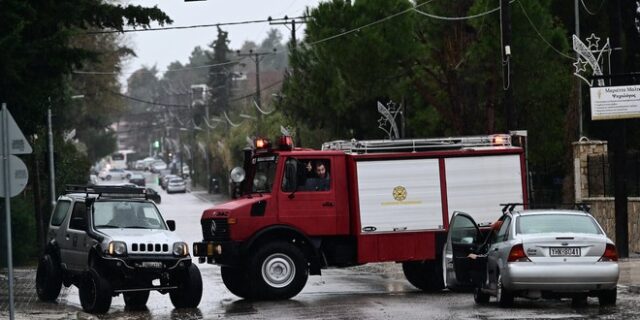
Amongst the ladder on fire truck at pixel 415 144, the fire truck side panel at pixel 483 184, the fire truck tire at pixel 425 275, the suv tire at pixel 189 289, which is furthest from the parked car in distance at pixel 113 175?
the suv tire at pixel 189 289

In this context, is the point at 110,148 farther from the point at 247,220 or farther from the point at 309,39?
→ the point at 247,220

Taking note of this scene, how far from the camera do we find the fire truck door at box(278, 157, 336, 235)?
72.8ft

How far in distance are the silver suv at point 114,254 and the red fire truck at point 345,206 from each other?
1.20 metres

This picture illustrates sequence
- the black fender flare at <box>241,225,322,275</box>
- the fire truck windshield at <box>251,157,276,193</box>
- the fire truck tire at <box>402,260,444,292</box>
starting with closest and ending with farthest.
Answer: the black fender flare at <box>241,225,322,275</box> → the fire truck windshield at <box>251,157,276,193</box> → the fire truck tire at <box>402,260,444,292</box>

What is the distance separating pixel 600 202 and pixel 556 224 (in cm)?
1512

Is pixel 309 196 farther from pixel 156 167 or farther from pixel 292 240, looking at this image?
pixel 156 167

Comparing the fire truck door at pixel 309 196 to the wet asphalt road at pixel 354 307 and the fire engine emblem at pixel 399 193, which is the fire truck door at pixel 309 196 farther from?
the wet asphalt road at pixel 354 307

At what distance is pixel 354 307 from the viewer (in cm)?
1969

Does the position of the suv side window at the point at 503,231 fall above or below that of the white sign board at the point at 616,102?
below

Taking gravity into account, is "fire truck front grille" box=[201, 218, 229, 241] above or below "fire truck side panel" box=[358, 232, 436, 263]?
above

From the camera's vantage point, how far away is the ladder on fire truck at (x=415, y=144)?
2281 centimetres

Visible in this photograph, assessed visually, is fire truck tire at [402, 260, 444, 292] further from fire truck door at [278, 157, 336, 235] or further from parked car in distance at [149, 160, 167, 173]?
parked car in distance at [149, 160, 167, 173]

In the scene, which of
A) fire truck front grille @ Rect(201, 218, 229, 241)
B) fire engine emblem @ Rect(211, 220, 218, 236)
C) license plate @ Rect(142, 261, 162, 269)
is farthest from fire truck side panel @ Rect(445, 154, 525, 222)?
license plate @ Rect(142, 261, 162, 269)

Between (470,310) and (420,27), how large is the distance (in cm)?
2633
